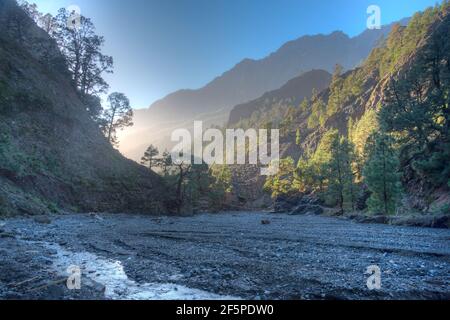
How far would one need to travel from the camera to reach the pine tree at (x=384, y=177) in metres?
39.6

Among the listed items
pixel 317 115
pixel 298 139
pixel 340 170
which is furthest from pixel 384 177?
pixel 317 115

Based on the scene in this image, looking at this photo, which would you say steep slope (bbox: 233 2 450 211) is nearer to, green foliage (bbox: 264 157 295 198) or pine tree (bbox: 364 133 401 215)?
pine tree (bbox: 364 133 401 215)

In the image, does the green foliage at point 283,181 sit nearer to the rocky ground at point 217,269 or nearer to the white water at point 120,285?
the rocky ground at point 217,269

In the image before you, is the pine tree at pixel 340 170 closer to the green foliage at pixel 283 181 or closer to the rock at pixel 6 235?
the green foliage at pixel 283 181

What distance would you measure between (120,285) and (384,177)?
38.7 meters

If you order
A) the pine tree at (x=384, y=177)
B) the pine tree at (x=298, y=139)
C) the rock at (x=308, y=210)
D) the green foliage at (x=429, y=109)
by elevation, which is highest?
the pine tree at (x=298, y=139)

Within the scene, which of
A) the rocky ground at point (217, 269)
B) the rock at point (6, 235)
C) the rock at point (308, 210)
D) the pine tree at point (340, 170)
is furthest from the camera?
the rock at point (308, 210)

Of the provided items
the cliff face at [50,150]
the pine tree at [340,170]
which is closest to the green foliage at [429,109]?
the pine tree at [340,170]

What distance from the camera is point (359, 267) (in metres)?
11.0

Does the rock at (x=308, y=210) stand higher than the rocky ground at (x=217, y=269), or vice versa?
the rocky ground at (x=217, y=269)

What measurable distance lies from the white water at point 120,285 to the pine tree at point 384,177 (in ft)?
121

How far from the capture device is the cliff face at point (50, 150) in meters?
31.8

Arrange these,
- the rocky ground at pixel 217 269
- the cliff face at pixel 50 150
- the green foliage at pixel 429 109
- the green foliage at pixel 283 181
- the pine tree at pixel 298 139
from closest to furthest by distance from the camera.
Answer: the rocky ground at pixel 217 269 < the cliff face at pixel 50 150 < the green foliage at pixel 429 109 < the green foliage at pixel 283 181 < the pine tree at pixel 298 139

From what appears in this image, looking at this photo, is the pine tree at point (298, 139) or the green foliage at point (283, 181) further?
the pine tree at point (298, 139)
